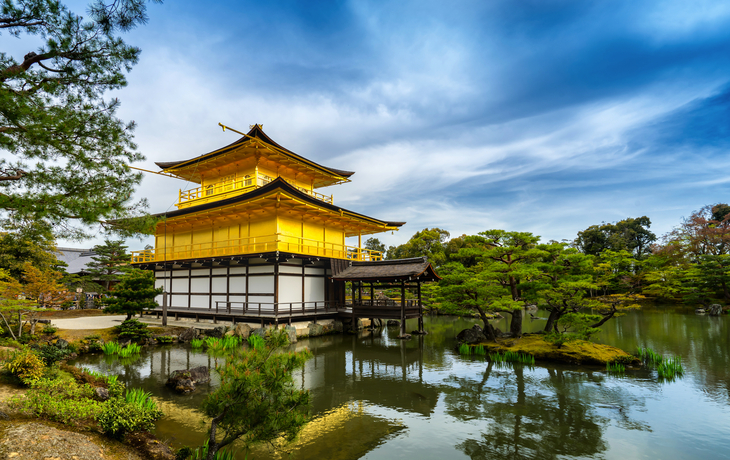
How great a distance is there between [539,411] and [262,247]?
51.0ft

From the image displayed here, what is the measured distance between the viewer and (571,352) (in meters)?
13.5

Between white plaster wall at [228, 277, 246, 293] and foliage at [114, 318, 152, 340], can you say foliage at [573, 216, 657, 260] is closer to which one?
white plaster wall at [228, 277, 246, 293]

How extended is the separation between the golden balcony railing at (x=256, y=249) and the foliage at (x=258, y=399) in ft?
45.0

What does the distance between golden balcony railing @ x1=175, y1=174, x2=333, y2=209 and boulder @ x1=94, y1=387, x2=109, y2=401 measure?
15634 mm

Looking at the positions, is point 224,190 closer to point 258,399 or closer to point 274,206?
point 274,206

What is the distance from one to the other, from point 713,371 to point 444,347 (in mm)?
9451

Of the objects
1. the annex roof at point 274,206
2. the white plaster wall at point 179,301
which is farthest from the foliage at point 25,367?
the white plaster wall at point 179,301

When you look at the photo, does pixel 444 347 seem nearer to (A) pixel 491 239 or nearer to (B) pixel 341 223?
(A) pixel 491 239

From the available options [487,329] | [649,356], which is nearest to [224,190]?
[487,329]

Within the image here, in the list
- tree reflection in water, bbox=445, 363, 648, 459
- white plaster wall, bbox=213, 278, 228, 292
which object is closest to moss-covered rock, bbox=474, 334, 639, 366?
tree reflection in water, bbox=445, 363, 648, 459

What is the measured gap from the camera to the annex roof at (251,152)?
72.0 feet

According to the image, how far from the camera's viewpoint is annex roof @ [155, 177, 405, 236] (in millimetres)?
18875

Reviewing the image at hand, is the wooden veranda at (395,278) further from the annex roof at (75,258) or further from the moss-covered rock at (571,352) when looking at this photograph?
the annex roof at (75,258)

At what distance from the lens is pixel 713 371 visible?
11.9 m
